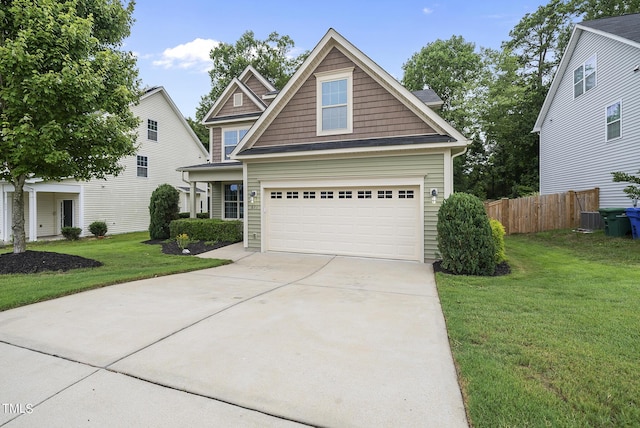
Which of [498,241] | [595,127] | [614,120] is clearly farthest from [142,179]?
[614,120]

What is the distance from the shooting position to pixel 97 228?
1688cm

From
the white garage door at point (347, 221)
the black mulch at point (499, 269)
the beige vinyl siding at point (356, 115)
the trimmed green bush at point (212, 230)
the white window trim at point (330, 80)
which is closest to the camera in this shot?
the black mulch at point (499, 269)

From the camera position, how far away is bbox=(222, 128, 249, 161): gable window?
16016 millimetres

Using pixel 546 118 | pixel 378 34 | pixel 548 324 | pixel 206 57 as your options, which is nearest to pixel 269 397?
pixel 548 324

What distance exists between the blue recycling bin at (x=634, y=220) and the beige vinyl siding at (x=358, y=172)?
6.42m

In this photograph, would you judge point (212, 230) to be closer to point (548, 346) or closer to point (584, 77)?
point (548, 346)

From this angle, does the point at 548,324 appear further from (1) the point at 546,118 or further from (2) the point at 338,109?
(1) the point at 546,118

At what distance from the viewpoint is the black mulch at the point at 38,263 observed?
7.67 m

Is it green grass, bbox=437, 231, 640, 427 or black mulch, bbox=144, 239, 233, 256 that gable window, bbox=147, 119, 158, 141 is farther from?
green grass, bbox=437, 231, 640, 427

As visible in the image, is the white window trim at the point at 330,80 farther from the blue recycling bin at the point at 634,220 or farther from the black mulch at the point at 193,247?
the blue recycling bin at the point at 634,220

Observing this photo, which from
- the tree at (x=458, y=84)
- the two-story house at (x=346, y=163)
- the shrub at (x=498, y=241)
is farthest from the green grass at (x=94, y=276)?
the tree at (x=458, y=84)

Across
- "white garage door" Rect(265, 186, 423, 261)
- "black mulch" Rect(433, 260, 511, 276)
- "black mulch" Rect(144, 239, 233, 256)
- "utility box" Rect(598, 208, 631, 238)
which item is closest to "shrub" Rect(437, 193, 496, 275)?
"black mulch" Rect(433, 260, 511, 276)

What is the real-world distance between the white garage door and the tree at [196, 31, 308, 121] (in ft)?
73.7

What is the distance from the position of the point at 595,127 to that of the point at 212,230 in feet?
53.1
